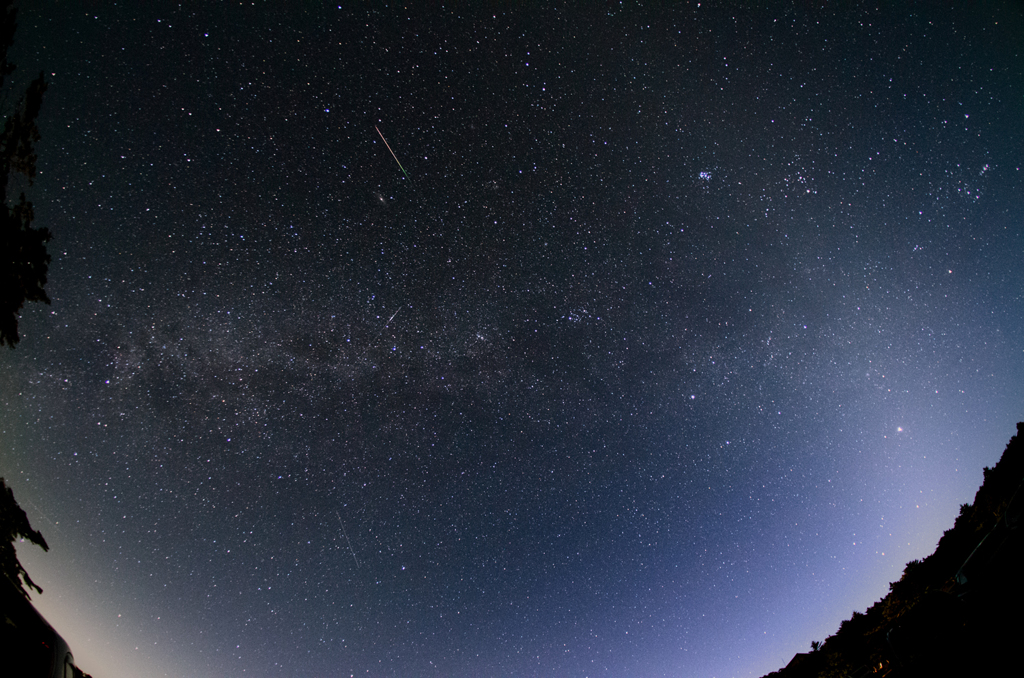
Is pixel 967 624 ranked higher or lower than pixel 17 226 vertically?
lower

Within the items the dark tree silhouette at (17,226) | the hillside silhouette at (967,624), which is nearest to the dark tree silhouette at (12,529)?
the dark tree silhouette at (17,226)

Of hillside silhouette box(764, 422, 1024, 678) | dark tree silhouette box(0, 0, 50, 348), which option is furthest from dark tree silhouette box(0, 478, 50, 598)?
hillside silhouette box(764, 422, 1024, 678)

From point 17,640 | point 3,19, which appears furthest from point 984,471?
point 3,19

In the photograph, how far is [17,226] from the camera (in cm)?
438

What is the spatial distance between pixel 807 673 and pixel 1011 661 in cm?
1779

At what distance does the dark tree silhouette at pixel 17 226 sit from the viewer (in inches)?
168

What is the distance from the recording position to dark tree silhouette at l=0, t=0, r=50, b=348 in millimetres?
4273

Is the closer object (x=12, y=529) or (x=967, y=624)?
(x=967, y=624)

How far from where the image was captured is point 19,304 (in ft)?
14.7

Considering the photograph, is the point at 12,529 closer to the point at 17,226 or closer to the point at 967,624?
Result: the point at 17,226

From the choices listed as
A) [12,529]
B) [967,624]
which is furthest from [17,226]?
[967,624]

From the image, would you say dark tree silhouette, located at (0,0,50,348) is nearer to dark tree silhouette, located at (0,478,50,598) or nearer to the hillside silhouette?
dark tree silhouette, located at (0,478,50,598)

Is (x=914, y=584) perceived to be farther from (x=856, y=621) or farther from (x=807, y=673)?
(x=807, y=673)

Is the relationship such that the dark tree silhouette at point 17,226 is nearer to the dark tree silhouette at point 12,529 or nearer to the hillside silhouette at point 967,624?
the dark tree silhouette at point 12,529
